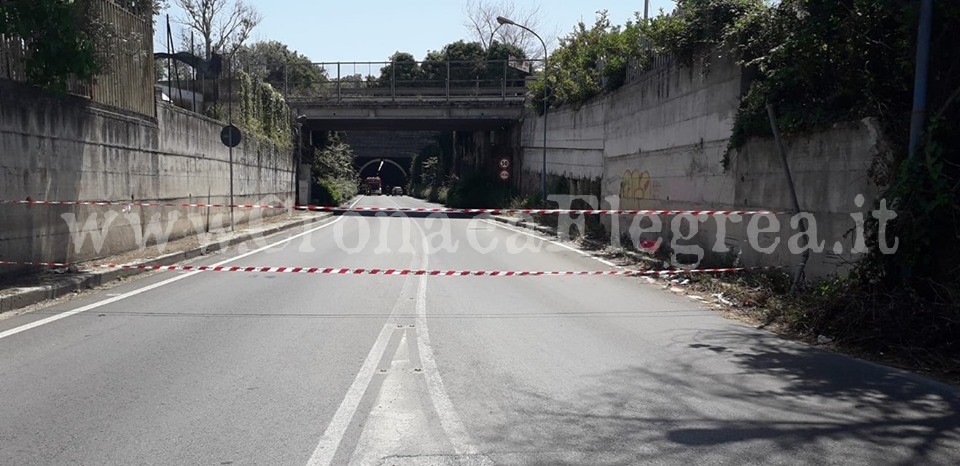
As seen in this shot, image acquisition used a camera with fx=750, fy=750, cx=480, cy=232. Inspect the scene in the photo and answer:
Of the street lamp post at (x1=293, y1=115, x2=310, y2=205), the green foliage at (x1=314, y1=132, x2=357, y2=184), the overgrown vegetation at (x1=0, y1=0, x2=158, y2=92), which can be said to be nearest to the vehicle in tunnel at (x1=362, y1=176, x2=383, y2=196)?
the green foliage at (x1=314, y1=132, x2=357, y2=184)

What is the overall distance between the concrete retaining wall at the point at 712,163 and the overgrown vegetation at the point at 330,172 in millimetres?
25632

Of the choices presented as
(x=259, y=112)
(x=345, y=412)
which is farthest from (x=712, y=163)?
(x=259, y=112)

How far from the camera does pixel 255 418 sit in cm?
532

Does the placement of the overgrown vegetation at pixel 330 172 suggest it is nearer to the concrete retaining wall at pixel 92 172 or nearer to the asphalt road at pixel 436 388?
the concrete retaining wall at pixel 92 172

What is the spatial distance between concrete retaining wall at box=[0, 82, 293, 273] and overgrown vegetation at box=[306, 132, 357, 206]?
2583cm

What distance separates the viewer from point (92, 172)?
13.4 metres

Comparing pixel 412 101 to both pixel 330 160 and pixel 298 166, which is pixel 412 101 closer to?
pixel 298 166

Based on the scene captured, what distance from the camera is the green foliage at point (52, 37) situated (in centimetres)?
1064

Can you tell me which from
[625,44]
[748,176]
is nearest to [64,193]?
[748,176]

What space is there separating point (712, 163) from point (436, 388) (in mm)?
9970

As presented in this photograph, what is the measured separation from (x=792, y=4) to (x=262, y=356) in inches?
364

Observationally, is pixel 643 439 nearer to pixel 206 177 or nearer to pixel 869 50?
pixel 869 50

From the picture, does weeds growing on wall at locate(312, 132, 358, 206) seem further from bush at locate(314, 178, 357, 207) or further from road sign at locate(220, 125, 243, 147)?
road sign at locate(220, 125, 243, 147)

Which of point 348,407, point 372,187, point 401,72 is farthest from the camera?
point 372,187
